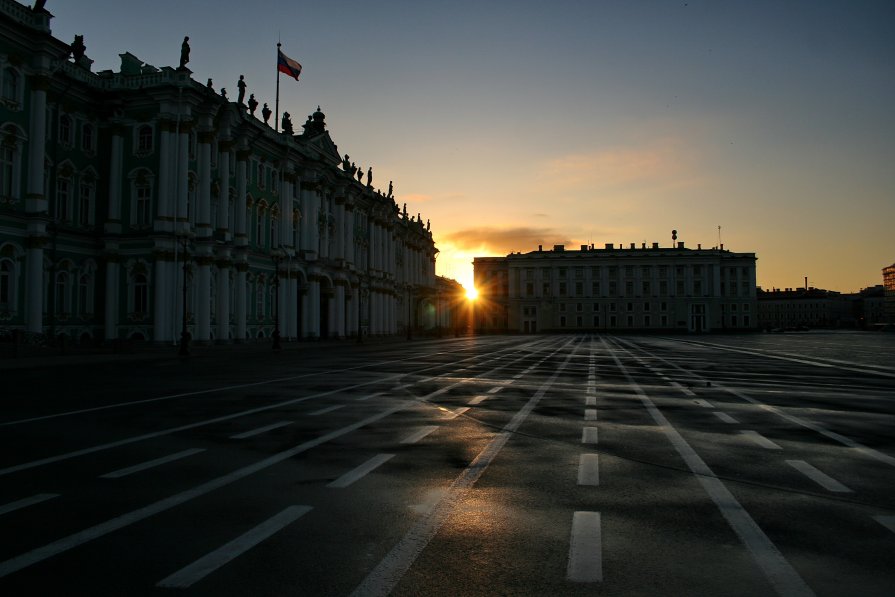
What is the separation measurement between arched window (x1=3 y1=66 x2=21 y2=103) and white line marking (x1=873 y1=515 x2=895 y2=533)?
146 feet

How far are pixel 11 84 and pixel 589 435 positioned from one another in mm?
40797

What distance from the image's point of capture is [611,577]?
4656mm

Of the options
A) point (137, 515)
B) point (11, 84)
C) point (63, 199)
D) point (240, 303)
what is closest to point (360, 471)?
point (137, 515)

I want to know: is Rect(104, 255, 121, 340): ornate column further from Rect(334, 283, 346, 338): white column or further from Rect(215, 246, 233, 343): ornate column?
Rect(334, 283, 346, 338): white column

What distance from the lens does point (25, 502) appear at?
21.7ft

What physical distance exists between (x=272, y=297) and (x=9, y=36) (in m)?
28.4

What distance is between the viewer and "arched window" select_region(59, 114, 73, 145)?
4347 cm

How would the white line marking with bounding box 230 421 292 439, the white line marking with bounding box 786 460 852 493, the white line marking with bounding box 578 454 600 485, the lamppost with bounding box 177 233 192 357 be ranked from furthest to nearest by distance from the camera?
the lamppost with bounding box 177 233 192 357 < the white line marking with bounding box 230 421 292 439 < the white line marking with bounding box 578 454 600 485 < the white line marking with bounding box 786 460 852 493

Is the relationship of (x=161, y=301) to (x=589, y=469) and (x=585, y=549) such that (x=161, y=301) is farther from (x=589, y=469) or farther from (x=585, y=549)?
(x=585, y=549)

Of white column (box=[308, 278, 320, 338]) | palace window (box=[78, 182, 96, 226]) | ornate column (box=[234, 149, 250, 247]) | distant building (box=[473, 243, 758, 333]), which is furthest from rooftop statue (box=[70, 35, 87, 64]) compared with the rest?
distant building (box=[473, 243, 758, 333])

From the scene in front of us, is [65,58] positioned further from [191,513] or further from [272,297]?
[191,513]

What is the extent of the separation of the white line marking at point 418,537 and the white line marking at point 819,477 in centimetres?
378

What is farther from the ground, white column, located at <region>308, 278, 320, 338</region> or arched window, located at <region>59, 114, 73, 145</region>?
arched window, located at <region>59, 114, 73, 145</region>

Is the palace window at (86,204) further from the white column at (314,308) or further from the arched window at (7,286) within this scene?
the white column at (314,308)
